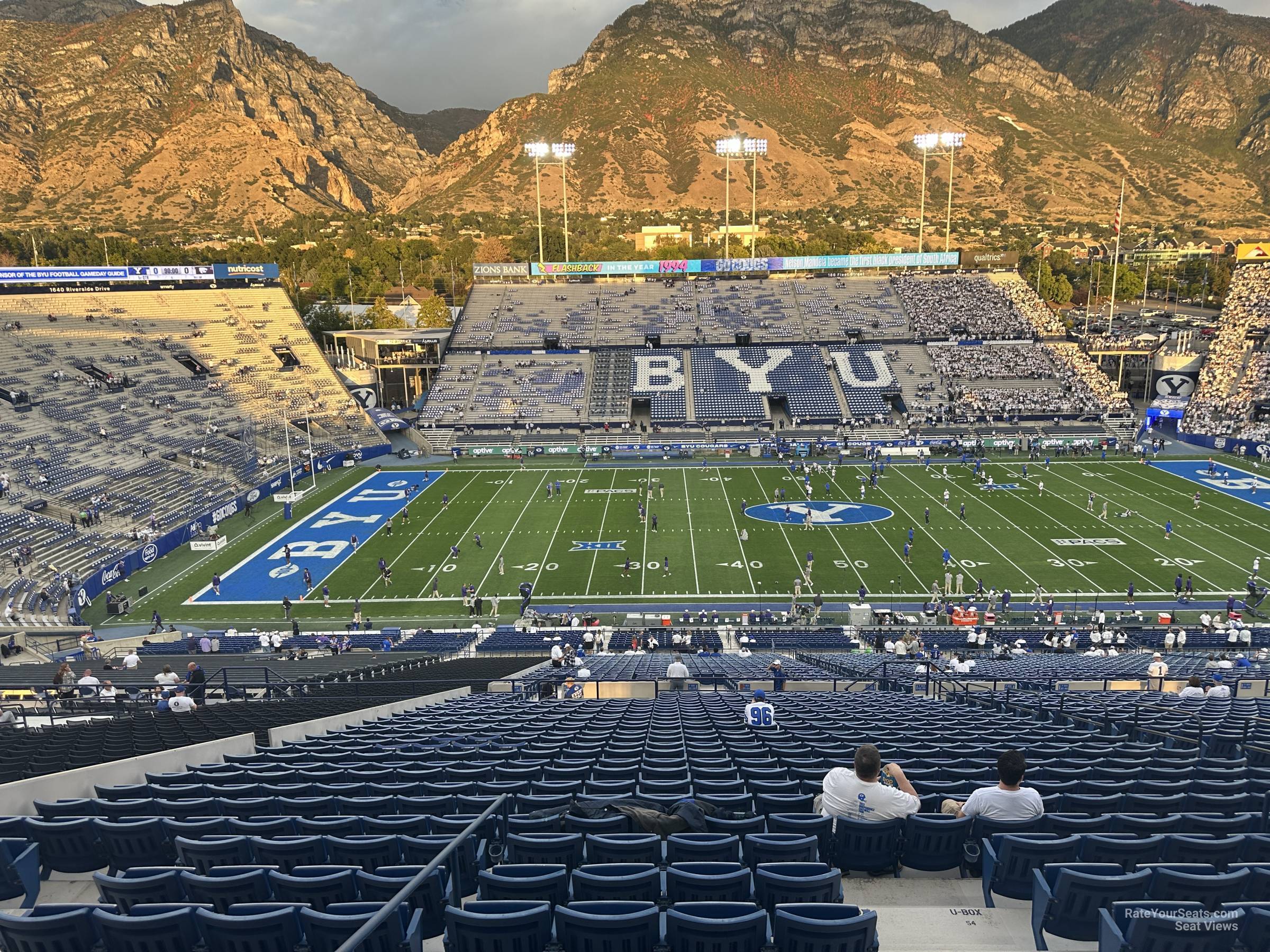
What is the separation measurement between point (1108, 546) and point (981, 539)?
5.29 metres

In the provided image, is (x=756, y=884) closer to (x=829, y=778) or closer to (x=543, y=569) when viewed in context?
(x=829, y=778)

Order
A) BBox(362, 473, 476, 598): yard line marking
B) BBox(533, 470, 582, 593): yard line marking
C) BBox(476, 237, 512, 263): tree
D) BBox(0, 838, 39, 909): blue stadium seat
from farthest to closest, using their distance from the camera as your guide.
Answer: BBox(476, 237, 512, 263): tree < BBox(533, 470, 582, 593): yard line marking < BBox(362, 473, 476, 598): yard line marking < BBox(0, 838, 39, 909): blue stadium seat

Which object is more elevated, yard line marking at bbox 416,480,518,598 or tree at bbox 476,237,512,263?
tree at bbox 476,237,512,263

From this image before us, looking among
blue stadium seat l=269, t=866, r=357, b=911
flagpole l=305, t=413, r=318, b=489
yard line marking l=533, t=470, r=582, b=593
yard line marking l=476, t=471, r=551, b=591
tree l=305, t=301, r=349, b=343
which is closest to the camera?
blue stadium seat l=269, t=866, r=357, b=911

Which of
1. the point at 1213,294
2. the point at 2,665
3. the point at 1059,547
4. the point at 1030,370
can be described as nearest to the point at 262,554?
the point at 2,665

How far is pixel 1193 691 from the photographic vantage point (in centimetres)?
1416

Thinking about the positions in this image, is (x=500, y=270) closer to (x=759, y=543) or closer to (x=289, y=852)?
(x=759, y=543)

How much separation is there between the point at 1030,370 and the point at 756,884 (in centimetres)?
6893

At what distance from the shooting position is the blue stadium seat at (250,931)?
3.89 metres

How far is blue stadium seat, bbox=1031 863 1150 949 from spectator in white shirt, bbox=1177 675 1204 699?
37.0 ft

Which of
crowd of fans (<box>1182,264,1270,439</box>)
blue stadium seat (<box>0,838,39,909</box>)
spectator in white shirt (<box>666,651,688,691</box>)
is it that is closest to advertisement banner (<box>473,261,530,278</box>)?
crowd of fans (<box>1182,264,1270,439</box>)

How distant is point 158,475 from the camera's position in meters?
44.7

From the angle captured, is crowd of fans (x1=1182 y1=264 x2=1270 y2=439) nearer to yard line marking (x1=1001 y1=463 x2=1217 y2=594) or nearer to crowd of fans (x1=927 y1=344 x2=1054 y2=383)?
crowd of fans (x1=927 y1=344 x2=1054 y2=383)

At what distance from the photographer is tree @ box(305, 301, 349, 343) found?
88375 mm
